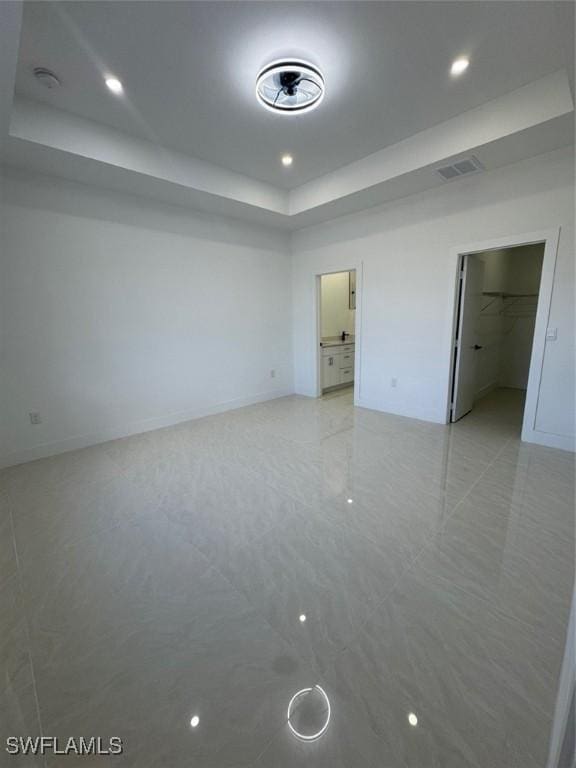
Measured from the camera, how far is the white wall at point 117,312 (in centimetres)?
299

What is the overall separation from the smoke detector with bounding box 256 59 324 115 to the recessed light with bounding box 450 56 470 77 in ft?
2.94

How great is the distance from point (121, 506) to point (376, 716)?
203 cm

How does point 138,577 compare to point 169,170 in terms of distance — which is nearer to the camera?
point 138,577

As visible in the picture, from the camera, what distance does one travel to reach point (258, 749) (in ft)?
3.42

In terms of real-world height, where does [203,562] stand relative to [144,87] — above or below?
below

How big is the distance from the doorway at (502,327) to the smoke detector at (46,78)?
12.7ft

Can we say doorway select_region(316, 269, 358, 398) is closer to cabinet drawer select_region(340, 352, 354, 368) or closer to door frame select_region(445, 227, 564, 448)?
cabinet drawer select_region(340, 352, 354, 368)

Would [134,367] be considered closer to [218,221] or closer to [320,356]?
[218,221]

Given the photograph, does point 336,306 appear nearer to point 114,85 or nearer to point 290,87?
point 290,87

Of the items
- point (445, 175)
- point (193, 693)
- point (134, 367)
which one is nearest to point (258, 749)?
point (193, 693)

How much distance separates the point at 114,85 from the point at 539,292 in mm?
4117

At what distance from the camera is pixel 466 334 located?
3926 millimetres

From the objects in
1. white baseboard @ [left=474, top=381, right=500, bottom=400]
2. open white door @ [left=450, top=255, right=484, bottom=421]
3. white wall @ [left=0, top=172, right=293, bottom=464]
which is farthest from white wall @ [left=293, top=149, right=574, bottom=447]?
white baseboard @ [left=474, top=381, right=500, bottom=400]

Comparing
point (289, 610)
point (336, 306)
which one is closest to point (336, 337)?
point (336, 306)
